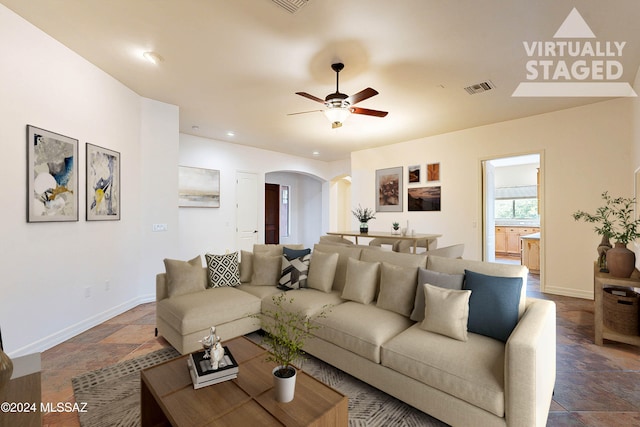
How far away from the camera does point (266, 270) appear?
133 inches

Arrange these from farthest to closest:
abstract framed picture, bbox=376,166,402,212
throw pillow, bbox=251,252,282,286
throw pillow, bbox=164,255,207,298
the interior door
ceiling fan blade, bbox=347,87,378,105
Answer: the interior door → abstract framed picture, bbox=376,166,402,212 → throw pillow, bbox=251,252,282,286 → throw pillow, bbox=164,255,207,298 → ceiling fan blade, bbox=347,87,378,105

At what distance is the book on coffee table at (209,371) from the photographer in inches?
59.6

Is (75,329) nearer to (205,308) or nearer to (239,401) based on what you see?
(205,308)

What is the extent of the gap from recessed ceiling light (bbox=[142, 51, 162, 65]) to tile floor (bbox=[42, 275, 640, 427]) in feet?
9.75

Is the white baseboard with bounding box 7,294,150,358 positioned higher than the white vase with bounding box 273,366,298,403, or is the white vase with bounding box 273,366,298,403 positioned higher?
the white vase with bounding box 273,366,298,403

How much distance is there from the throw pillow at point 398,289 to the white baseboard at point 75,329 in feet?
10.4

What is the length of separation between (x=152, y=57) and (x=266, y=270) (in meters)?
2.64

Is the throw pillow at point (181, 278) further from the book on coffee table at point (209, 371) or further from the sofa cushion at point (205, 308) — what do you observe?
the book on coffee table at point (209, 371)

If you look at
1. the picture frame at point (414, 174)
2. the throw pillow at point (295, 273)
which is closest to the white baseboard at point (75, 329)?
the throw pillow at point (295, 273)

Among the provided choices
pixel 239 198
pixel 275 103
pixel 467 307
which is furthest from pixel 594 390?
pixel 239 198

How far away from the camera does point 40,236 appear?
266 cm

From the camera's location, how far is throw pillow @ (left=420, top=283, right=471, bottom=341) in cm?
191

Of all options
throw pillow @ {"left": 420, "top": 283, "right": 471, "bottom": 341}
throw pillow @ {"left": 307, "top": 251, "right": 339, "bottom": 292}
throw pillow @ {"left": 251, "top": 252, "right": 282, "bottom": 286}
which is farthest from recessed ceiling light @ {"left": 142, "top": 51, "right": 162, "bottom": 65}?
throw pillow @ {"left": 420, "top": 283, "right": 471, "bottom": 341}

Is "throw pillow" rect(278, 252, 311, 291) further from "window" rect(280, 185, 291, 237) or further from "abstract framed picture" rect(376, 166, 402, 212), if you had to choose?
"window" rect(280, 185, 291, 237)
